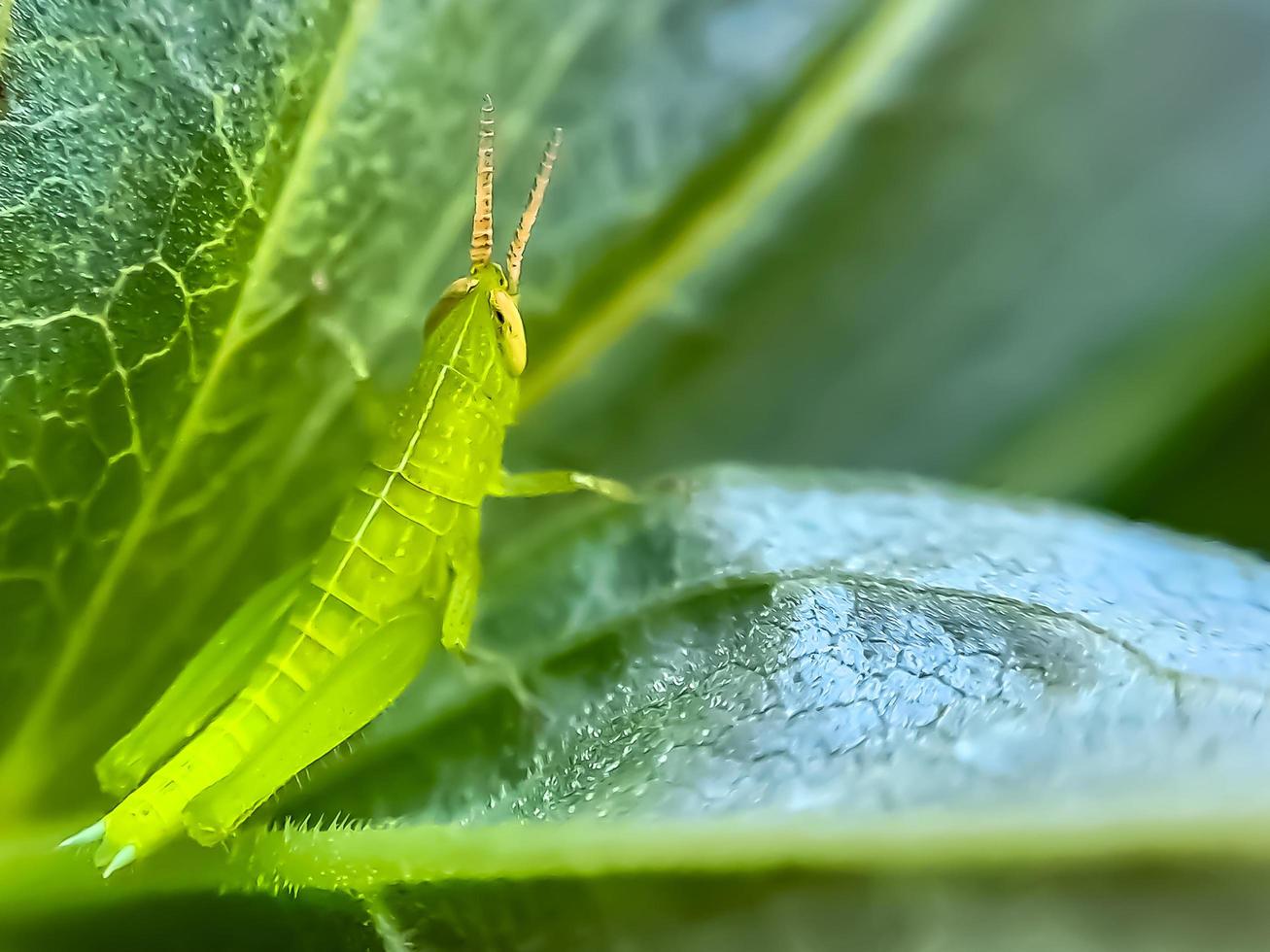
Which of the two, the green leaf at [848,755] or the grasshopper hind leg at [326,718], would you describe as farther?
the grasshopper hind leg at [326,718]

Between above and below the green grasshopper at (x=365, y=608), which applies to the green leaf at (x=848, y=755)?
below

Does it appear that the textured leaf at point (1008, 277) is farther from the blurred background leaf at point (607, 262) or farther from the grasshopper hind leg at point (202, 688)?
the grasshopper hind leg at point (202, 688)

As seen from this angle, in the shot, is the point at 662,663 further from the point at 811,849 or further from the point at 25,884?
the point at 25,884

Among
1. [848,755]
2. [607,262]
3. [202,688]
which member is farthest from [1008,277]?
[202,688]

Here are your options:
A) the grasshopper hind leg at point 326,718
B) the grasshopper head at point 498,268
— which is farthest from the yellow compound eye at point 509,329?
the grasshopper hind leg at point 326,718

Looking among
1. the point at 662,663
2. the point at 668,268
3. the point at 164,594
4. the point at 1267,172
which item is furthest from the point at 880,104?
the point at 164,594

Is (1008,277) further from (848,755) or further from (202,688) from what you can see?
(202,688)

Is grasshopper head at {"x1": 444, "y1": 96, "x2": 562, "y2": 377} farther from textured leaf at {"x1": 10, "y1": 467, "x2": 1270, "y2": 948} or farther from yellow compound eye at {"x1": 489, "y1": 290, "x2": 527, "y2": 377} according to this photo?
textured leaf at {"x1": 10, "y1": 467, "x2": 1270, "y2": 948}

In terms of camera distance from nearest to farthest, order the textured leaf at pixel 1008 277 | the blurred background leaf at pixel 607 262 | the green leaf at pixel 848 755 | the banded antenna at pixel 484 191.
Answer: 1. the green leaf at pixel 848 755
2. the blurred background leaf at pixel 607 262
3. the banded antenna at pixel 484 191
4. the textured leaf at pixel 1008 277

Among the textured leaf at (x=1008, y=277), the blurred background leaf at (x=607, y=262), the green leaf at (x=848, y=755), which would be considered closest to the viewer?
the green leaf at (x=848, y=755)
